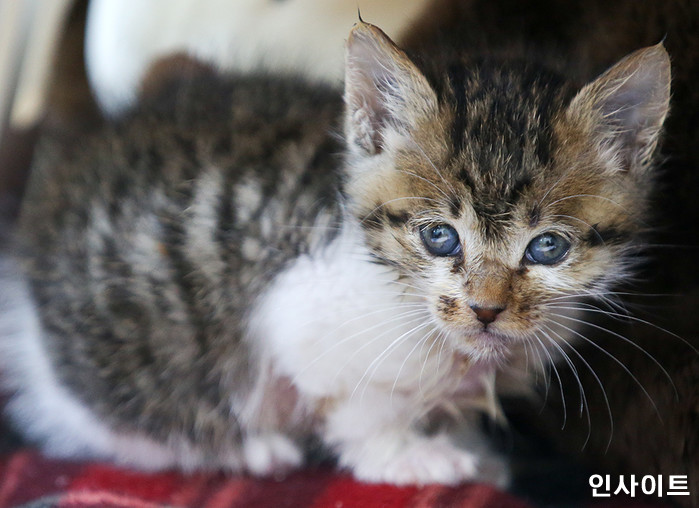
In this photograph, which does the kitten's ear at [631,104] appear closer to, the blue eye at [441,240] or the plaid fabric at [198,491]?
the blue eye at [441,240]

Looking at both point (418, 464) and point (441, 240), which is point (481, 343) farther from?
point (418, 464)

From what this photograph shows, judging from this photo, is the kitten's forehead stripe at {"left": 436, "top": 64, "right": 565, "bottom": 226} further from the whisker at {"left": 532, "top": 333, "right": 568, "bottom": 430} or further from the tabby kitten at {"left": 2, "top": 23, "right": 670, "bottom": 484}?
the whisker at {"left": 532, "top": 333, "right": 568, "bottom": 430}

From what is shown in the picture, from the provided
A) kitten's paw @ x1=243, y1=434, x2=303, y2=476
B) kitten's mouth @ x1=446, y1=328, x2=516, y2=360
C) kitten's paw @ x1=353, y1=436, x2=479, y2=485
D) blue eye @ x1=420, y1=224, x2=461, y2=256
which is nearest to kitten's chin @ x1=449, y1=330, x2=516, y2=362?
kitten's mouth @ x1=446, y1=328, x2=516, y2=360

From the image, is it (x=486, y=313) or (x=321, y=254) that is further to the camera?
(x=321, y=254)

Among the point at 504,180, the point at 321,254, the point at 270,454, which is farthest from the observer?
the point at 270,454

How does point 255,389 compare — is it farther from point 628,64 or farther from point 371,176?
point 628,64

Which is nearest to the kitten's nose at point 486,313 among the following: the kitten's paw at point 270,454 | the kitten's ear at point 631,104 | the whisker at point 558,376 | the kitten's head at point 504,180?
the kitten's head at point 504,180

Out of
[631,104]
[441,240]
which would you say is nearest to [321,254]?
[441,240]

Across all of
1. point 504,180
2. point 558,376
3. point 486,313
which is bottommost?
point 558,376
